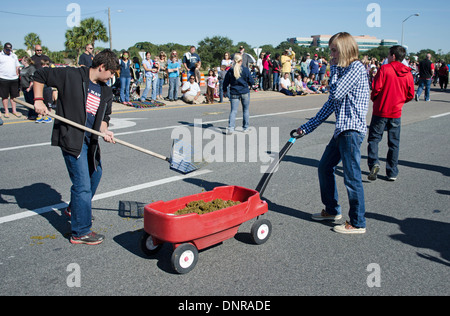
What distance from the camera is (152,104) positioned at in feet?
51.6

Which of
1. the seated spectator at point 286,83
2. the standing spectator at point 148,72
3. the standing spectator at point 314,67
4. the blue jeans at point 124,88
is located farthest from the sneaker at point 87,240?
the standing spectator at point 314,67

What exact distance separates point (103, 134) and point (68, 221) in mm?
1274

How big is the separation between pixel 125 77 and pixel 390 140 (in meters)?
11.3

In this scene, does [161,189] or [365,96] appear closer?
[365,96]

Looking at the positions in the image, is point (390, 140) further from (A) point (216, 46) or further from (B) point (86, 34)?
(A) point (216, 46)

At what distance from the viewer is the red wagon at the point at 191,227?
349cm

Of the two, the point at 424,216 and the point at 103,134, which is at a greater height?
the point at 103,134

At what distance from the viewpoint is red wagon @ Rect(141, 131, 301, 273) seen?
137 inches

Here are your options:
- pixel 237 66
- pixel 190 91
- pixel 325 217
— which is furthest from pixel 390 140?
pixel 190 91

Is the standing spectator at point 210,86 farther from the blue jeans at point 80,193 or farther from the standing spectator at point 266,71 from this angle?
the blue jeans at point 80,193

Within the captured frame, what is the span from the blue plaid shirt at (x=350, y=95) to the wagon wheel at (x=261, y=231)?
4.14ft

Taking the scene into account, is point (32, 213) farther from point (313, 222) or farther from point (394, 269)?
point (394, 269)
